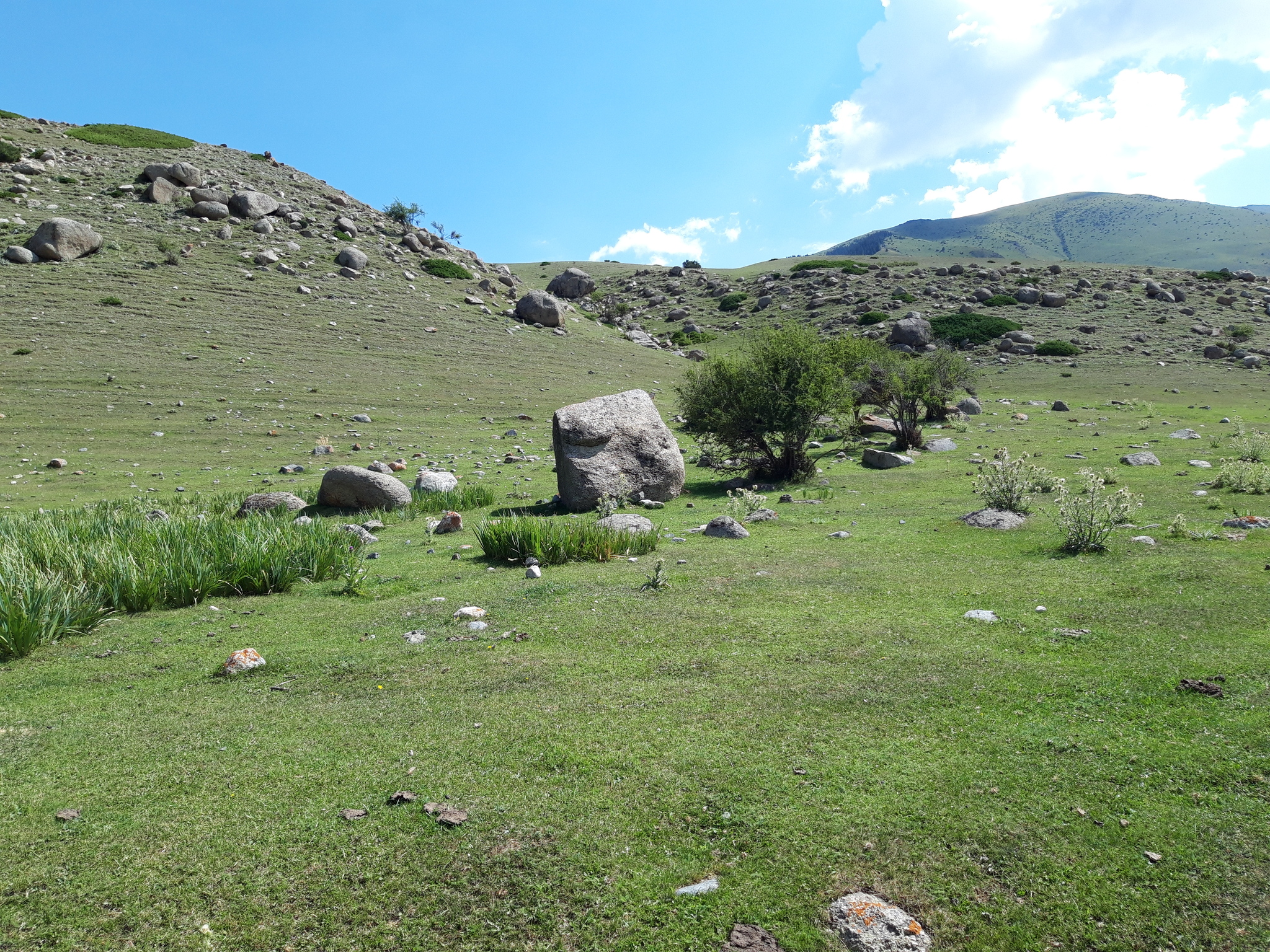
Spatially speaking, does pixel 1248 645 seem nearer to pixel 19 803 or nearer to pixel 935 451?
pixel 19 803

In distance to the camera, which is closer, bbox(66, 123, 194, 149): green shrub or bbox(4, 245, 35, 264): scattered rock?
bbox(4, 245, 35, 264): scattered rock

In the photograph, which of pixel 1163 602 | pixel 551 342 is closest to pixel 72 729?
pixel 1163 602

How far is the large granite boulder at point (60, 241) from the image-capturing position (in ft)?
123

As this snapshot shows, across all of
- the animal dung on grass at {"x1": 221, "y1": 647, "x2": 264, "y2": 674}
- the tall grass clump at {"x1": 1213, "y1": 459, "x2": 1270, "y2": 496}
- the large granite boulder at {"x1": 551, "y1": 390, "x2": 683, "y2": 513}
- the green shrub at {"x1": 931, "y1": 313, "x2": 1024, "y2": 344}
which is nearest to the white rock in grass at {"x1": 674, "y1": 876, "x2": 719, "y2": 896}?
the animal dung on grass at {"x1": 221, "y1": 647, "x2": 264, "y2": 674}

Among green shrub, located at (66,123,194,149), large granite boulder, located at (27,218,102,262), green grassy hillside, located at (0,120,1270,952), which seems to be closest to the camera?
green grassy hillside, located at (0,120,1270,952)

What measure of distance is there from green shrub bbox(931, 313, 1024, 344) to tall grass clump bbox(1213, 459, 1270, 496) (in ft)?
132

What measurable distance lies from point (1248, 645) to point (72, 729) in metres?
9.79

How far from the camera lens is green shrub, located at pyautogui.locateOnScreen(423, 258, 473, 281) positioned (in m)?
54.0

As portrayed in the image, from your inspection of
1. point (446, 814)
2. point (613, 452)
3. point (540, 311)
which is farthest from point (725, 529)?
point (540, 311)

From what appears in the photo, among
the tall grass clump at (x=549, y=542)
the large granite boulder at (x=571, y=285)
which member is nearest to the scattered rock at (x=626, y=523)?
the tall grass clump at (x=549, y=542)

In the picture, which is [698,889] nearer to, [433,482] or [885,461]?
[433,482]

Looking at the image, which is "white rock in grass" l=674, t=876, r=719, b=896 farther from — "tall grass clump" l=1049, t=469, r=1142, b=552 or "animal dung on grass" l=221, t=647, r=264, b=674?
"tall grass clump" l=1049, t=469, r=1142, b=552

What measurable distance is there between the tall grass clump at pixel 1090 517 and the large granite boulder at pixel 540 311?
42.9 meters

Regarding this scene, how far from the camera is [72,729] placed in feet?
17.6
